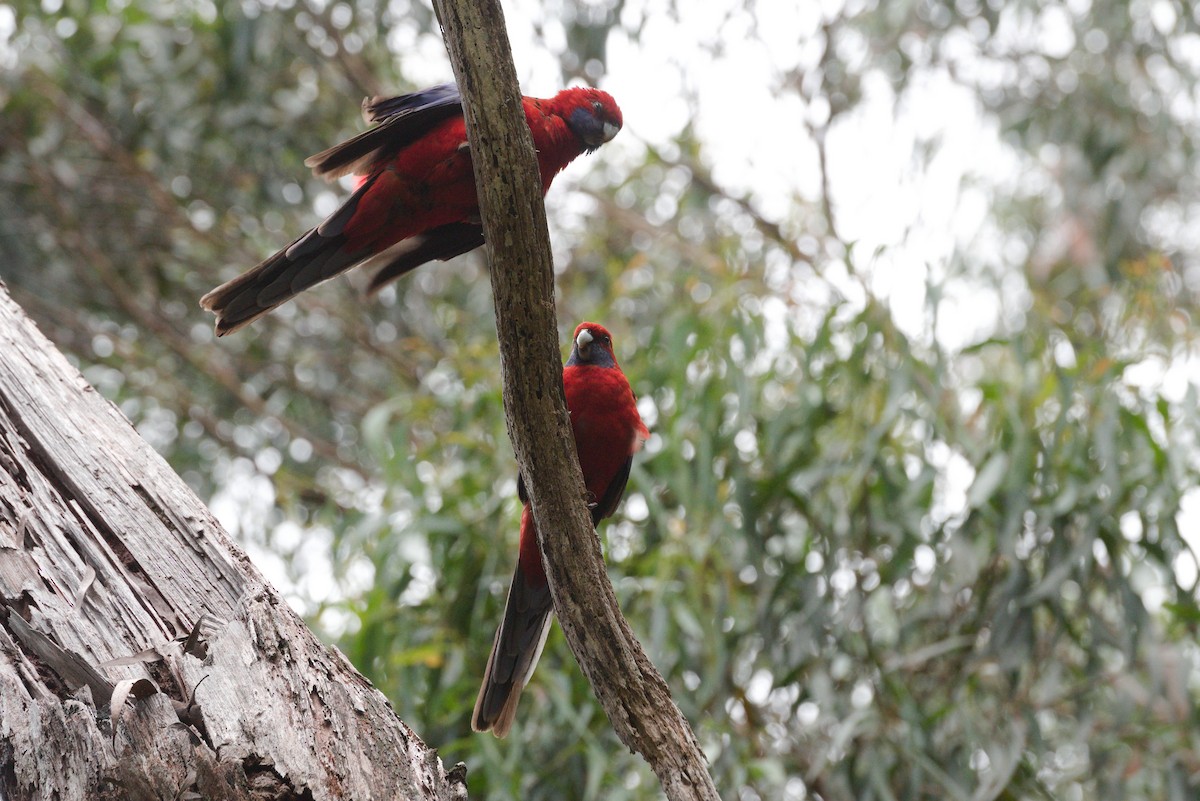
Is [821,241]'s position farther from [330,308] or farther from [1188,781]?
[1188,781]

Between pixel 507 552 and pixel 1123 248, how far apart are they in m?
5.42

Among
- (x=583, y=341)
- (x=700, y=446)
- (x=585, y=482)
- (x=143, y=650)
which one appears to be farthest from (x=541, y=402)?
(x=700, y=446)

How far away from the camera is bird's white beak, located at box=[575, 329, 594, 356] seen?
3.12 meters

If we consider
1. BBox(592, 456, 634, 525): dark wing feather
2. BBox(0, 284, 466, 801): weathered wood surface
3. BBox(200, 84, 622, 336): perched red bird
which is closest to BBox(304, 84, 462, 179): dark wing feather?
BBox(200, 84, 622, 336): perched red bird

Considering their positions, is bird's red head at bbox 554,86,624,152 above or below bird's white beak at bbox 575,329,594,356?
above

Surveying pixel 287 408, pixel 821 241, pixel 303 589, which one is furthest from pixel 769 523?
pixel 287 408

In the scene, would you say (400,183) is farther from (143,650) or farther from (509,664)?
(143,650)

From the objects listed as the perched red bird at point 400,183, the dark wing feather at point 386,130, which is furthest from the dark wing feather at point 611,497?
the dark wing feather at point 386,130

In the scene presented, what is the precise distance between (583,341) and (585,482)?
1.81ft

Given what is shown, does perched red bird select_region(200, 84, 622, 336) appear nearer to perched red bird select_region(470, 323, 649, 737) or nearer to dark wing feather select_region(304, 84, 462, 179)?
dark wing feather select_region(304, 84, 462, 179)

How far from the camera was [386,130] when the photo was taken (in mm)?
2605

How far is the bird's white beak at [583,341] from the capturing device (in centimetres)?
312

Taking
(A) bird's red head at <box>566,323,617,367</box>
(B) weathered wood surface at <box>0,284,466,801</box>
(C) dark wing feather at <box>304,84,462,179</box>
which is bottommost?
(A) bird's red head at <box>566,323,617,367</box>

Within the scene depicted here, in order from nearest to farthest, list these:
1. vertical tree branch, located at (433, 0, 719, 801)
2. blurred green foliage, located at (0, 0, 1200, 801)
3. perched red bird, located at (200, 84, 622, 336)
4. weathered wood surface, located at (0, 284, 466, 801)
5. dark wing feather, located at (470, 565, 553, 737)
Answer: weathered wood surface, located at (0, 284, 466, 801) < vertical tree branch, located at (433, 0, 719, 801) < perched red bird, located at (200, 84, 622, 336) < dark wing feather, located at (470, 565, 553, 737) < blurred green foliage, located at (0, 0, 1200, 801)
